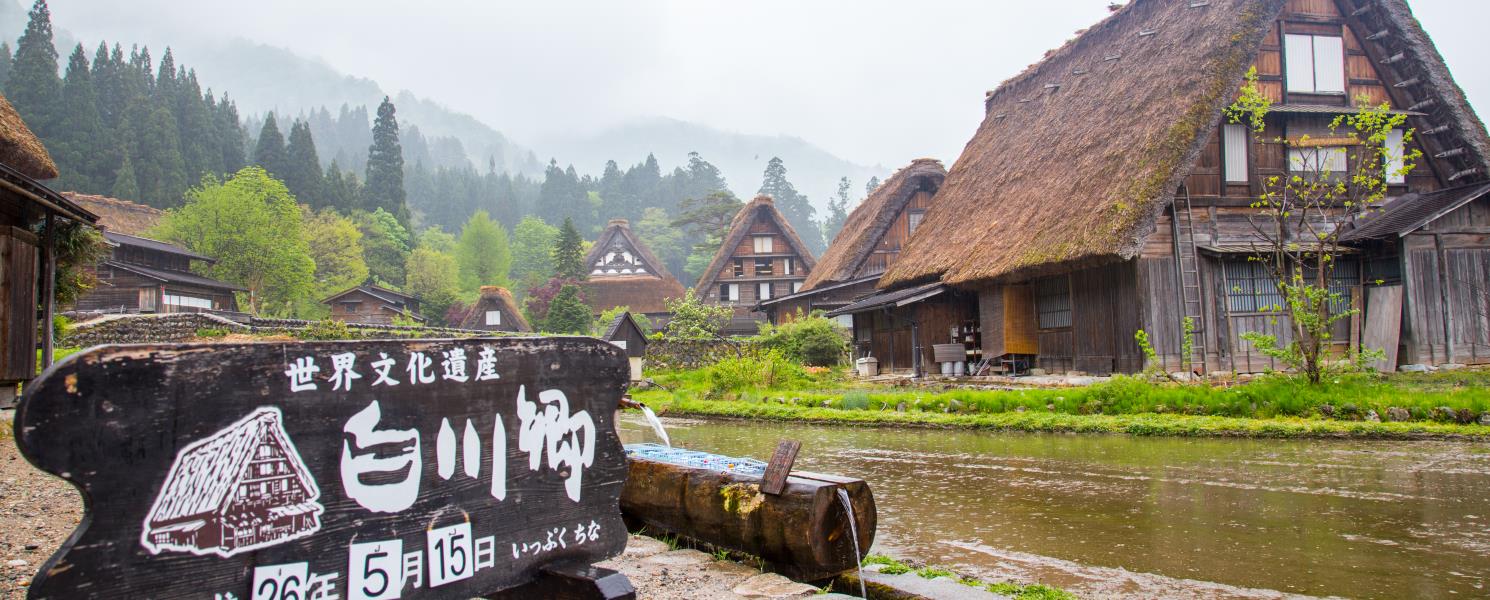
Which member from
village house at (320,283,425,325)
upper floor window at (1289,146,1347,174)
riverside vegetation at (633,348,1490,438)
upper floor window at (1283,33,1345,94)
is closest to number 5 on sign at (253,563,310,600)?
riverside vegetation at (633,348,1490,438)

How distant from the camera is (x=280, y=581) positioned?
7.55ft

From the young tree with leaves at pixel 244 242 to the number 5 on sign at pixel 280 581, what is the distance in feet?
132

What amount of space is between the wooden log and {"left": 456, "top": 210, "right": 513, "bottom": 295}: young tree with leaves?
57877mm

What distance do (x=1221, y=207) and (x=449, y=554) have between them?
15.8m

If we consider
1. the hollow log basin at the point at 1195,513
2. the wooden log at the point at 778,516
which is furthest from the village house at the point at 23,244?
the hollow log basin at the point at 1195,513

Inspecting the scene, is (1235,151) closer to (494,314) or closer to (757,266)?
(757,266)

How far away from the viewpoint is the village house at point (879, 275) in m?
21.2

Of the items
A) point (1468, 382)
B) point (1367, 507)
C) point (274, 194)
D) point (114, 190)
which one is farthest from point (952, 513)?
point (114, 190)

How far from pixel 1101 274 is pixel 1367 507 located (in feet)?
32.2

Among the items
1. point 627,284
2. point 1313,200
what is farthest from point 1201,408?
point 627,284

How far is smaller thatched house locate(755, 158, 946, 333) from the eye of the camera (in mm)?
27359

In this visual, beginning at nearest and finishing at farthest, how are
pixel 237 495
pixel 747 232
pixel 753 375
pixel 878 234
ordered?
pixel 237 495 → pixel 753 375 → pixel 878 234 → pixel 747 232

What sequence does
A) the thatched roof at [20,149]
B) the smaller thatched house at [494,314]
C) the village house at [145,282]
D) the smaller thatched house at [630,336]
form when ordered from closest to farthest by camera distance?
the thatched roof at [20,149], the smaller thatched house at [630,336], the village house at [145,282], the smaller thatched house at [494,314]

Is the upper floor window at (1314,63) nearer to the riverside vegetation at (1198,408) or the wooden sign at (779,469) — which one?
the riverside vegetation at (1198,408)
